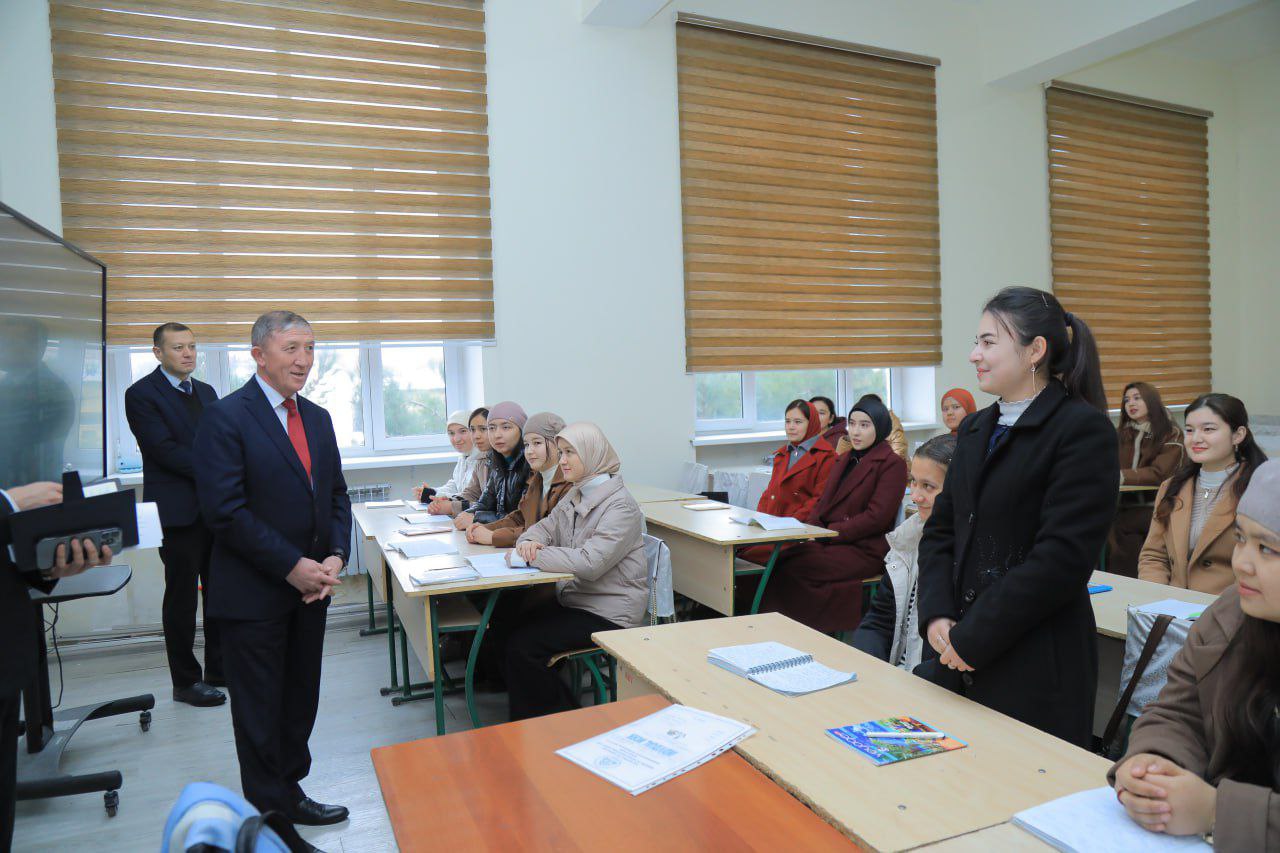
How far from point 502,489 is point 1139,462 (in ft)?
14.8

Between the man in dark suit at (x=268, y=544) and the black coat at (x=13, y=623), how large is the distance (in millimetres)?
566

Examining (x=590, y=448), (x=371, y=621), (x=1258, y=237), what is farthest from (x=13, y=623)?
(x=1258, y=237)

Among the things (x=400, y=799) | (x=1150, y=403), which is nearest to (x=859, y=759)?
(x=400, y=799)

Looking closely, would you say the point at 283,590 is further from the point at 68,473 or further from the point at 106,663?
the point at 106,663

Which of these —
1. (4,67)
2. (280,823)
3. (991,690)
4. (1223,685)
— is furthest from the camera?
(4,67)

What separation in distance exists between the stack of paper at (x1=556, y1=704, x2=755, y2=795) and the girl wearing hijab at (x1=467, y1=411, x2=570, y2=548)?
2.09m

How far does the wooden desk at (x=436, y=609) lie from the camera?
2.95 m

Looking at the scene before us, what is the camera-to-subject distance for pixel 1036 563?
1640mm

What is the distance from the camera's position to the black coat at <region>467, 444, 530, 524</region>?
13.3 ft

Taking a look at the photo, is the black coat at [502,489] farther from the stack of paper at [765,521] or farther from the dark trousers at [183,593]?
the dark trousers at [183,593]

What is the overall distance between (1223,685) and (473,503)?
3822mm

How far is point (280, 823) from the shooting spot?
903 millimetres

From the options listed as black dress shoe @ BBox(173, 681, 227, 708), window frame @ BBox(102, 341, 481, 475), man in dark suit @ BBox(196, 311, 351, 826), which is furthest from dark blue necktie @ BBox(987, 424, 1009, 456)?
window frame @ BBox(102, 341, 481, 475)

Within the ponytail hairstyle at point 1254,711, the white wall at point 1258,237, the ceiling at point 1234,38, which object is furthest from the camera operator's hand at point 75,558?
the white wall at point 1258,237
